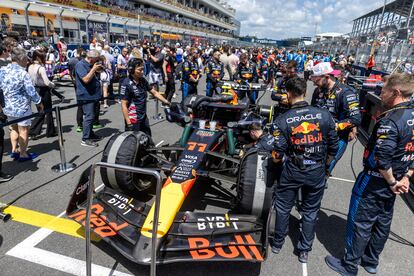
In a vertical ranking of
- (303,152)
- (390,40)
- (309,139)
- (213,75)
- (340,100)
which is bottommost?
(303,152)

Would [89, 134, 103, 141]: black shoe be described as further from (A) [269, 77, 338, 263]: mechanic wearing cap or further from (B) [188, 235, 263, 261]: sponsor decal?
(A) [269, 77, 338, 263]: mechanic wearing cap

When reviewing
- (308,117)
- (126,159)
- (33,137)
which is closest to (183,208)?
(126,159)

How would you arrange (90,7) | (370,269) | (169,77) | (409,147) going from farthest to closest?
1. (90,7)
2. (169,77)
3. (370,269)
4. (409,147)

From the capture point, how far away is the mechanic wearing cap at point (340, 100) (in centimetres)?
345

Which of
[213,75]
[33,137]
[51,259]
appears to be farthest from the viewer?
[213,75]

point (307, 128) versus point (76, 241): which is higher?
point (307, 128)

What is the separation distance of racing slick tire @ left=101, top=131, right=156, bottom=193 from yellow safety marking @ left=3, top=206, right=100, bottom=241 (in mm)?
581

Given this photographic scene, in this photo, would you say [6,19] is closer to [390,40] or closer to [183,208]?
[183,208]

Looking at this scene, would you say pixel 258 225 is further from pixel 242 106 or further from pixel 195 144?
pixel 242 106

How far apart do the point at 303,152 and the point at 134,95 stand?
9.23 feet

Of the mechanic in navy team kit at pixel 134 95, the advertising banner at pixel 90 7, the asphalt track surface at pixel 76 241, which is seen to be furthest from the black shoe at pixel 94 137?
the advertising banner at pixel 90 7

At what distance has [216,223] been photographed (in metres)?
2.60

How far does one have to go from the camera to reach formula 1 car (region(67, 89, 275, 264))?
2.35 m

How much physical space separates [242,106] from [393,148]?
8.10ft
